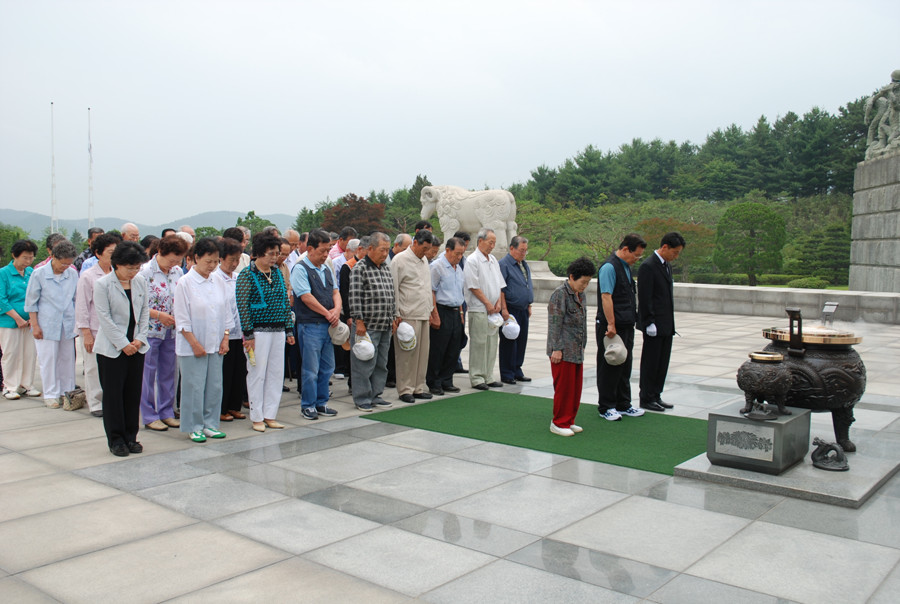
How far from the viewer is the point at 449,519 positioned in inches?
153

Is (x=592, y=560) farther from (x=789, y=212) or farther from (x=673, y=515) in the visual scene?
(x=789, y=212)

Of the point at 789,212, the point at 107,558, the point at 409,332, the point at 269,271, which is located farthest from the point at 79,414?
the point at 789,212

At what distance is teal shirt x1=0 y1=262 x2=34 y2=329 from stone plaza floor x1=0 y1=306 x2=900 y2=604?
1.92m

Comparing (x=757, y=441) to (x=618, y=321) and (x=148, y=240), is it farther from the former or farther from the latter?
(x=148, y=240)

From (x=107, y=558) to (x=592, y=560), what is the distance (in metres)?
2.26

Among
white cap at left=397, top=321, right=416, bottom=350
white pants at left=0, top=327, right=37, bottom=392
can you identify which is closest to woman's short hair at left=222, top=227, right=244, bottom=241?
white cap at left=397, top=321, right=416, bottom=350

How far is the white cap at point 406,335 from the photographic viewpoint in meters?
6.76

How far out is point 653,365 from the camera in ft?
21.4

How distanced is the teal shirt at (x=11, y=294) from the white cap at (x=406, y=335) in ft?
12.2

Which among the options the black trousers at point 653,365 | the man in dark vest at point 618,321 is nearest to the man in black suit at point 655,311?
the black trousers at point 653,365

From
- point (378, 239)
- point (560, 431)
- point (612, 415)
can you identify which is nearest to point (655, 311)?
point (612, 415)

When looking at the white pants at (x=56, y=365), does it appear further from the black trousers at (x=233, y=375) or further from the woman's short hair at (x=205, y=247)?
the woman's short hair at (x=205, y=247)

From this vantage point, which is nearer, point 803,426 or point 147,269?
point 803,426

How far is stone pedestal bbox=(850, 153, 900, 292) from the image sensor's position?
56.5 feet
